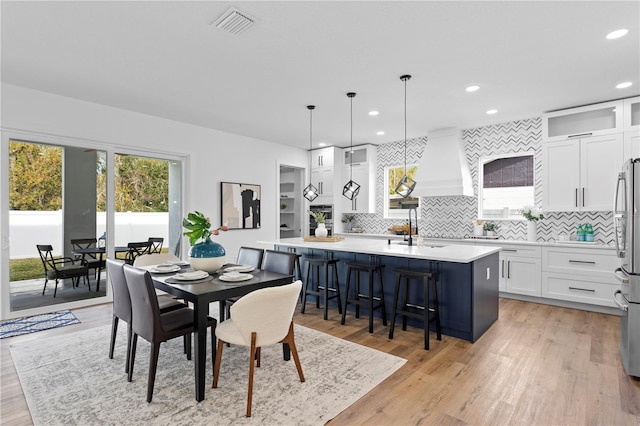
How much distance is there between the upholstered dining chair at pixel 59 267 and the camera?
4.23 metres

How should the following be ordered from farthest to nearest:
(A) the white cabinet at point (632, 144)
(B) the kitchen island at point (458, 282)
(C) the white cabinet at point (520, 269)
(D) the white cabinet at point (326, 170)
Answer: (D) the white cabinet at point (326, 170)
(C) the white cabinet at point (520, 269)
(A) the white cabinet at point (632, 144)
(B) the kitchen island at point (458, 282)

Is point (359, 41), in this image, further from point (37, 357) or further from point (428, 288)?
point (37, 357)

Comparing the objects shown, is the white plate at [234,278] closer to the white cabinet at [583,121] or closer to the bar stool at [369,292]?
the bar stool at [369,292]

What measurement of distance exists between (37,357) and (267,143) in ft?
16.1

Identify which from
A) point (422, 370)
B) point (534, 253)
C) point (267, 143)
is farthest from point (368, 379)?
point (267, 143)

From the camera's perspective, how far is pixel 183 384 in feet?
8.07

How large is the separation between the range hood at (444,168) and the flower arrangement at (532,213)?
2.71 feet

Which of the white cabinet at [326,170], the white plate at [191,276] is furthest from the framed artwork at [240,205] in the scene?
the white plate at [191,276]

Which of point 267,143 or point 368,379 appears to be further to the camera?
point 267,143

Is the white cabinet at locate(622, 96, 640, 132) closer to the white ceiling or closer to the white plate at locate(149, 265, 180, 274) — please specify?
the white ceiling

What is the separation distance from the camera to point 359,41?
284 centimetres

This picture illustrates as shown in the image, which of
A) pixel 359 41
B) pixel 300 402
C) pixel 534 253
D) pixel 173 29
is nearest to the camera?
pixel 300 402

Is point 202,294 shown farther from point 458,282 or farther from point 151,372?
point 458,282

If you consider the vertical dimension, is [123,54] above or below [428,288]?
above
